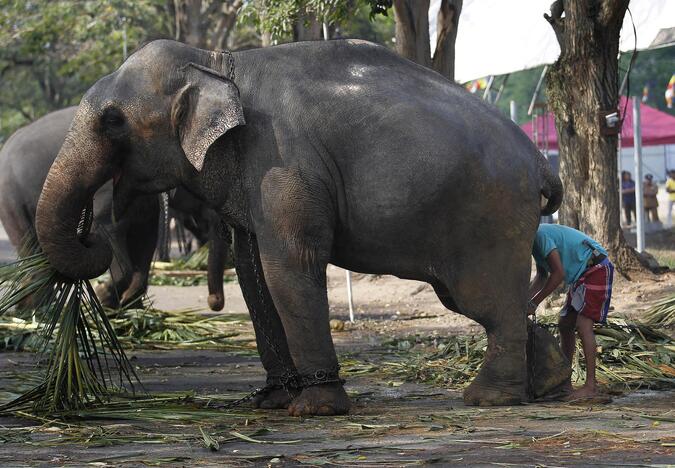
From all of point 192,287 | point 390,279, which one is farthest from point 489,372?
point 192,287

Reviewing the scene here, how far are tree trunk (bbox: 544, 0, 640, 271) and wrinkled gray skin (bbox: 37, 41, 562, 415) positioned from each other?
5919 millimetres

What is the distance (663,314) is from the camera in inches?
404

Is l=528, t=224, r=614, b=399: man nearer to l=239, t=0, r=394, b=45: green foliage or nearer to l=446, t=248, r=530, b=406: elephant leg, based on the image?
l=446, t=248, r=530, b=406: elephant leg

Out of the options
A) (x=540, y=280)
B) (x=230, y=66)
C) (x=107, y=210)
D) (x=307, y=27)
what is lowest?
(x=540, y=280)

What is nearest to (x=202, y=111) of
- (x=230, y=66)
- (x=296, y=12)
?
(x=230, y=66)

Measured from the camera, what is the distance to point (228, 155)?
7031 millimetres

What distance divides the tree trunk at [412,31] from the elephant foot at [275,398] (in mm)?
5975

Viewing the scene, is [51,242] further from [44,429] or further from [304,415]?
[304,415]

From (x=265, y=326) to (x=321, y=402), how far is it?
89 centimetres

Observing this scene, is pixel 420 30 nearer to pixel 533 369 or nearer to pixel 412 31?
pixel 412 31

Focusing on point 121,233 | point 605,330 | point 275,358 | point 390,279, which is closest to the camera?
point 275,358

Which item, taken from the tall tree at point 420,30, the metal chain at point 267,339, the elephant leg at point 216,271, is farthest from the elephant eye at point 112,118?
the tall tree at point 420,30

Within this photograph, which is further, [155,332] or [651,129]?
[651,129]

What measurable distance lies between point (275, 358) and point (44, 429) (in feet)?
5.31
